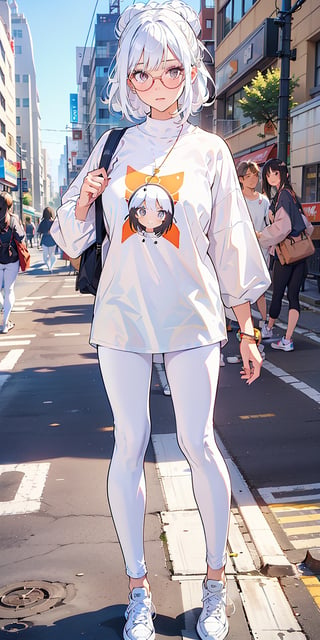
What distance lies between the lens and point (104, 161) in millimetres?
2357

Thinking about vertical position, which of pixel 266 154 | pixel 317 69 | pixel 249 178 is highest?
pixel 317 69

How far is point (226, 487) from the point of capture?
241 cm

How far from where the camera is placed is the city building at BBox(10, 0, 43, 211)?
5551 inches

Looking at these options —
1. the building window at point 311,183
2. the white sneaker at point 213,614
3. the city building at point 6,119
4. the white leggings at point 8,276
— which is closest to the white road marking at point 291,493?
the white sneaker at point 213,614

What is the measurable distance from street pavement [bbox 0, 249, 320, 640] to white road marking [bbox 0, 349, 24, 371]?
71cm

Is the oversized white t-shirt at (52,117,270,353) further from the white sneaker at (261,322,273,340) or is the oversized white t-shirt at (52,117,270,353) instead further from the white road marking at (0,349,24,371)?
the white sneaker at (261,322,273,340)

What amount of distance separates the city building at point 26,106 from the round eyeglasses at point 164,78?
135 metres

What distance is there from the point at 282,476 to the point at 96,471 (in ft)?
3.72

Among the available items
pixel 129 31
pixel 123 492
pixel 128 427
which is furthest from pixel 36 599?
pixel 129 31

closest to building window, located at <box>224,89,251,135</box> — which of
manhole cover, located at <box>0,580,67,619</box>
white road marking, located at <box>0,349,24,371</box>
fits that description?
white road marking, located at <box>0,349,24,371</box>

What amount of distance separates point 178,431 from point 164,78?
1.25 meters

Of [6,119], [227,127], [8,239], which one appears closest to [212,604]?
[8,239]

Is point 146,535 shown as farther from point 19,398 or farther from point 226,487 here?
point 19,398

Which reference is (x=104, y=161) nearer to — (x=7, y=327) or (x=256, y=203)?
(x=256, y=203)
